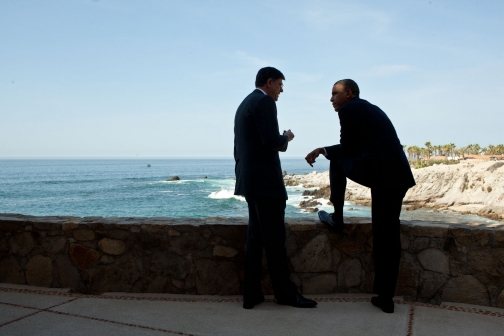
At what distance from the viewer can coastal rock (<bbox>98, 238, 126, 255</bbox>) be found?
3.35 m

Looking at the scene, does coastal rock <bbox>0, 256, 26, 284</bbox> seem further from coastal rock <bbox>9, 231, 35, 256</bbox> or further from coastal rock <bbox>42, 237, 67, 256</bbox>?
coastal rock <bbox>42, 237, 67, 256</bbox>

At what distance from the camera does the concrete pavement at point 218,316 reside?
2.51 meters

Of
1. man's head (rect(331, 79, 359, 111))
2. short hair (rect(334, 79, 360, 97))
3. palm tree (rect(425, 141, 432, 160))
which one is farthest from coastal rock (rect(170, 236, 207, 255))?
palm tree (rect(425, 141, 432, 160))

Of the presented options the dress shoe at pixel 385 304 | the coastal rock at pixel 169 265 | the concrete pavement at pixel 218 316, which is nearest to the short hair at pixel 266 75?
the coastal rock at pixel 169 265

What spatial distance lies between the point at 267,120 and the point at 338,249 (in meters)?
1.22

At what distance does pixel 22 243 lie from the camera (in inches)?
137

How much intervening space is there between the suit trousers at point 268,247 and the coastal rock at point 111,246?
1057 mm

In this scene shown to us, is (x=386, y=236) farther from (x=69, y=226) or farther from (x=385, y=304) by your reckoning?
(x=69, y=226)

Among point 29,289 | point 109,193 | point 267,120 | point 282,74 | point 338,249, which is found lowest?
point 109,193

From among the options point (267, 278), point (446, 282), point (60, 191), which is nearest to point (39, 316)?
point (267, 278)

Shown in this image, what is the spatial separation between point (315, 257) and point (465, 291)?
1106 millimetres

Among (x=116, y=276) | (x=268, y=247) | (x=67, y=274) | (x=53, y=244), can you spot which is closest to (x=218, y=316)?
(x=268, y=247)

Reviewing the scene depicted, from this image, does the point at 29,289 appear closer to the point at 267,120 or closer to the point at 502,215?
the point at 267,120

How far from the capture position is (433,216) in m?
30.5
